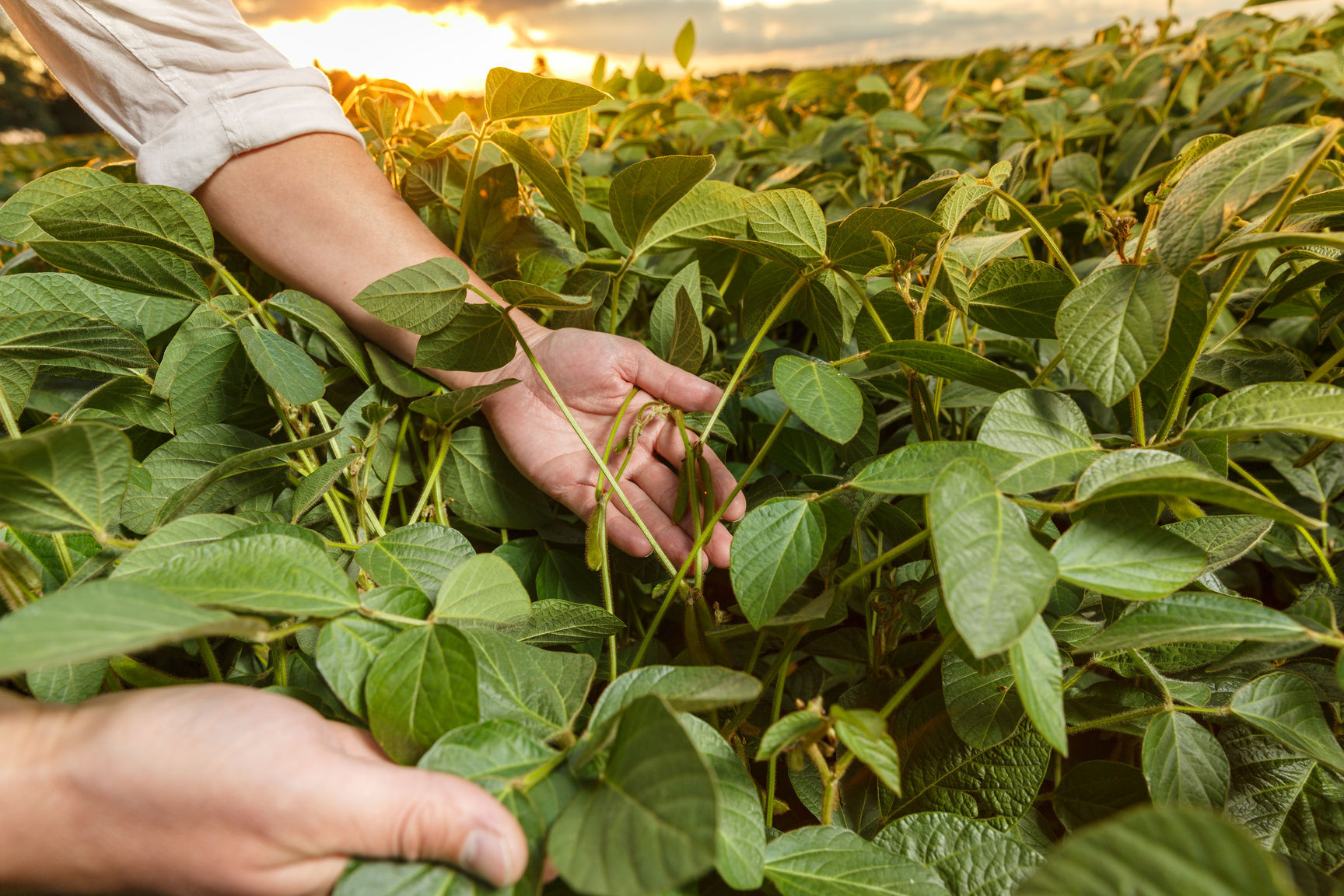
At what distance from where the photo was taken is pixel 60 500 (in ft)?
1.53

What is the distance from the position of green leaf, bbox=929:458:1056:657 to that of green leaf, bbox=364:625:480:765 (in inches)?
12.0

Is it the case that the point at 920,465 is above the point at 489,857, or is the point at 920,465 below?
above

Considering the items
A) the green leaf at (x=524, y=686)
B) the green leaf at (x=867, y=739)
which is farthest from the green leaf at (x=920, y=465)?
the green leaf at (x=524, y=686)

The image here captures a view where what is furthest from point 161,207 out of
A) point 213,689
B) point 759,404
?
point 759,404

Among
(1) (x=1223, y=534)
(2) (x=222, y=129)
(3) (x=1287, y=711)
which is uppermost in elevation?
(2) (x=222, y=129)

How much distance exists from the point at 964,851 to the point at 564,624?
0.35 metres

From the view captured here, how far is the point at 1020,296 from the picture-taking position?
2.06ft

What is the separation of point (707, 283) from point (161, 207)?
57 cm

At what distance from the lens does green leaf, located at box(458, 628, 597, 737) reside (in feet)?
1.59

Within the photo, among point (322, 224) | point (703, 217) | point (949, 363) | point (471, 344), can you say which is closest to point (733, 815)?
point (949, 363)

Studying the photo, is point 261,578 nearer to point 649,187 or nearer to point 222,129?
point 649,187

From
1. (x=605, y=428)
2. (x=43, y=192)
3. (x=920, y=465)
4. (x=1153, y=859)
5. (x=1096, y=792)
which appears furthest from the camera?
(x=605, y=428)

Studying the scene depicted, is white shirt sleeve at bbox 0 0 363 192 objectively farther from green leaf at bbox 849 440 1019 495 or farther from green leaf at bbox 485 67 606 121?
green leaf at bbox 849 440 1019 495

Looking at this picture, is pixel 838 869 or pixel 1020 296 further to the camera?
pixel 1020 296
